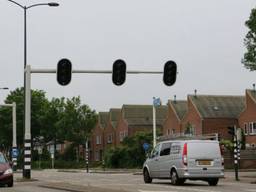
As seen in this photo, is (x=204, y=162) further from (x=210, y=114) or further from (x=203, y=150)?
(x=210, y=114)

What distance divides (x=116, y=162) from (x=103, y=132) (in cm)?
3732

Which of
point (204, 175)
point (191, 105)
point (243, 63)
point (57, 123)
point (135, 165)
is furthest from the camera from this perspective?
point (57, 123)

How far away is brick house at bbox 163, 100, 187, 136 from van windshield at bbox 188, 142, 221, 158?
59.7 meters

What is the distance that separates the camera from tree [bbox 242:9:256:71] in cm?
4131

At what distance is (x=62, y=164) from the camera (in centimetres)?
8444

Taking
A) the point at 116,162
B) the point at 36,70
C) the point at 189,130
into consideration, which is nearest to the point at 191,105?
the point at 189,130

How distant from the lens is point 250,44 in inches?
1640

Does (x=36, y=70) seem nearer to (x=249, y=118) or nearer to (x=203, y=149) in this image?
(x=203, y=149)

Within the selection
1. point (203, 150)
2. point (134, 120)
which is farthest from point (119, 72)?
point (134, 120)

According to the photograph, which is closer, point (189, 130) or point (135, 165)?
point (135, 165)

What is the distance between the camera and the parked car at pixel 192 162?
26219 millimetres

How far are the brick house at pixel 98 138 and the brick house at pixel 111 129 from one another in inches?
67.6

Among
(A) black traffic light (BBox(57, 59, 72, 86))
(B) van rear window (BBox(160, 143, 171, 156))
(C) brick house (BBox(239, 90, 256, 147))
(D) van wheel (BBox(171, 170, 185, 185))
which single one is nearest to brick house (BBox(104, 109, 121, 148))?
(C) brick house (BBox(239, 90, 256, 147))

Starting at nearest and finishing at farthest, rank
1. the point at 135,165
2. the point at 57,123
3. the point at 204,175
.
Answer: the point at 204,175, the point at 135,165, the point at 57,123
